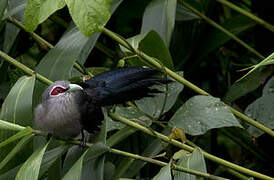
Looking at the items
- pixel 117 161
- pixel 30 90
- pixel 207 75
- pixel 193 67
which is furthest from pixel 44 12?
pixel 207 75

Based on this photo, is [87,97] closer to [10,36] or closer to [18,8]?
[18,8]

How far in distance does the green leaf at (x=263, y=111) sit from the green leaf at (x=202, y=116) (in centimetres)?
35

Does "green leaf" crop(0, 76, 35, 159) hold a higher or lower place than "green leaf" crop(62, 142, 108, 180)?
higher

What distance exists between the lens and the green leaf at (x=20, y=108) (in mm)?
2205

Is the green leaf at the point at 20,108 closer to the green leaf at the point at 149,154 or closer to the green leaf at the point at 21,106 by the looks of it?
the green leaf at the point at 21,106

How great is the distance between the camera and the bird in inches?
91.5

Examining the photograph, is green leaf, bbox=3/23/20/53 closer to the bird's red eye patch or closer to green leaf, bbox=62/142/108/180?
the bird's red eye patch

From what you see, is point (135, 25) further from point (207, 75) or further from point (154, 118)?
point (154, 118)

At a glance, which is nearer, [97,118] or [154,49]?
[97,118]

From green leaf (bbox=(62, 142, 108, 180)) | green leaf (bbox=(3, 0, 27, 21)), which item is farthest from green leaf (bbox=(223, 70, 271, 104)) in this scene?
green leaf (bbox=(3, 0, 27, 21))

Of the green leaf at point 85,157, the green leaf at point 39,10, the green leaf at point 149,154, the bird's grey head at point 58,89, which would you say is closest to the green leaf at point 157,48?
the green leaf at point 149,154

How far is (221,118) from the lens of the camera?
236cm

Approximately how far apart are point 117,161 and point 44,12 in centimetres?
153

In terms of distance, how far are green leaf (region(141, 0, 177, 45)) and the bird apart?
1.38 ft
